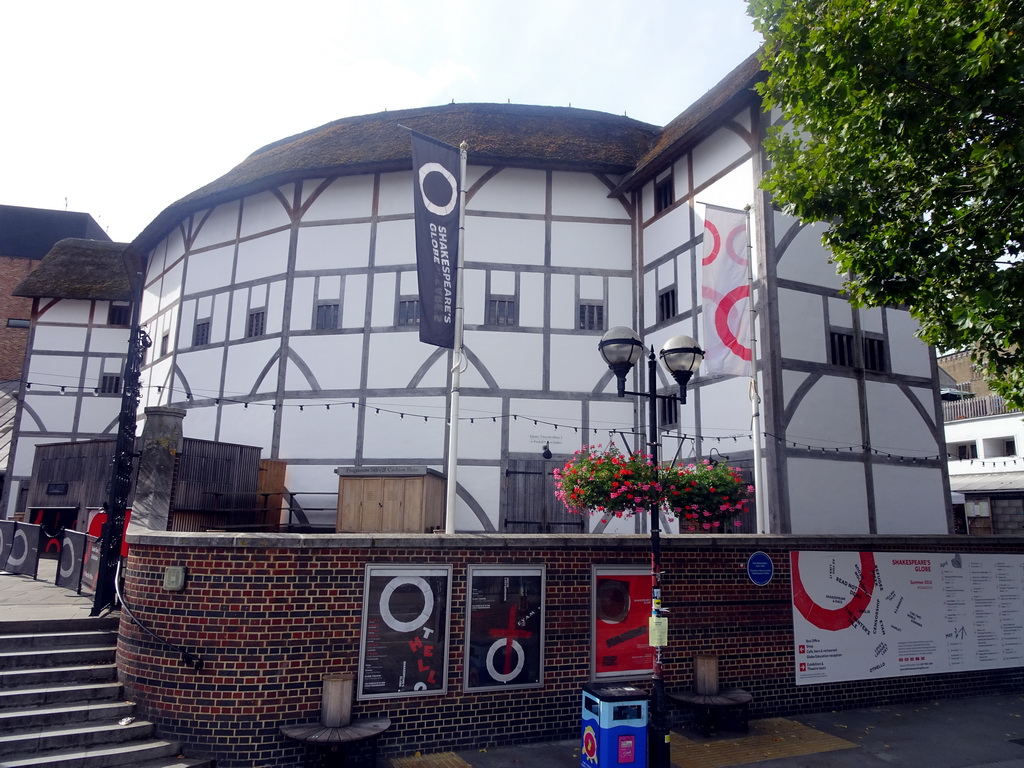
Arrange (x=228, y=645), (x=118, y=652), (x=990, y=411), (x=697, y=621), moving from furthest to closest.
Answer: (x=990, y=411) < (x=697, y=621) < (x=118, y=652) < (x=228, y=645)

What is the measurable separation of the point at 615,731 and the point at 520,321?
38.5 ft

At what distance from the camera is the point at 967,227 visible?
29.1 ft

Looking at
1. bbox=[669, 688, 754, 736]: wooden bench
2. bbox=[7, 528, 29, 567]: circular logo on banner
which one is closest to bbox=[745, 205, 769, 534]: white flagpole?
bbox=[669, 688, 754, 736]: wooden bench

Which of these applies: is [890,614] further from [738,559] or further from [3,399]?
[3,399]

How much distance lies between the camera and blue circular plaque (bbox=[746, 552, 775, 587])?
9.78m

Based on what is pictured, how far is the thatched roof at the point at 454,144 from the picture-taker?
18.1 meters

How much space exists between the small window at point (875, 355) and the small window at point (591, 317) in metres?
6.07

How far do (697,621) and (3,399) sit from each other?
32.8m

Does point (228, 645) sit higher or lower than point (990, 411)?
lower

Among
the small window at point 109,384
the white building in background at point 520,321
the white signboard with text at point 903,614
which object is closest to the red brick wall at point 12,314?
the small window at point 109,384

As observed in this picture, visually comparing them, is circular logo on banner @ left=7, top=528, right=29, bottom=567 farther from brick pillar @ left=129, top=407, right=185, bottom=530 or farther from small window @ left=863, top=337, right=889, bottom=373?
small window @ left=863, top=337, right=889, bottom=373

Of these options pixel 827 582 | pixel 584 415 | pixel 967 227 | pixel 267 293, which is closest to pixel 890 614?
pixel 827 582

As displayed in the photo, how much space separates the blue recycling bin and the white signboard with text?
374cm

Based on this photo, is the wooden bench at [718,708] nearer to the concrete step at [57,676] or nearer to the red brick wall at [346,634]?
the red brick wall at [346,634]
